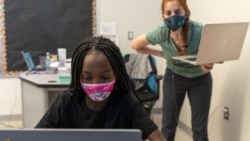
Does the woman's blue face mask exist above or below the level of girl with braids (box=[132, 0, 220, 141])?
above

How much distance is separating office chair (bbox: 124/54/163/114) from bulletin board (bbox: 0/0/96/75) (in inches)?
35.2

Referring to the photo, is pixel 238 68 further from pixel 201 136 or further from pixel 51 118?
pixel 51 118

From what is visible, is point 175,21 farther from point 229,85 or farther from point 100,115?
point 100,115

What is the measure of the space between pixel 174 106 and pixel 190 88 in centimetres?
18

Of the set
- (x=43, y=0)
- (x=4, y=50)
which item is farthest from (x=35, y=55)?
(x=43, y=0)

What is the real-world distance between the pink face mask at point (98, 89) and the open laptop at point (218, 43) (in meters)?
1.13

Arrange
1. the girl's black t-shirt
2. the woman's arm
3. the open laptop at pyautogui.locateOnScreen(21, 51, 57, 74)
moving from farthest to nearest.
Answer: the open laptop at pyautogui.locateOnScreen(21, 51, 57, 74) < the woman's arm < the girl's black t-shirt

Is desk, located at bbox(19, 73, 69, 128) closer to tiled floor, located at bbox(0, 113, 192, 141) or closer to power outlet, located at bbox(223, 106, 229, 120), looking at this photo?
tiled floor, located at bbox(0, 113, 192, 141)

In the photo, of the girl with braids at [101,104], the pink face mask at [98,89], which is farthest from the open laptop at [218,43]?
the pink face mask at [98,89]

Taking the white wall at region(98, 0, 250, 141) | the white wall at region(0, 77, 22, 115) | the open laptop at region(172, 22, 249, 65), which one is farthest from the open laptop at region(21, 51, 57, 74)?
A: the open laptop at region(172, 22, 249, 65)

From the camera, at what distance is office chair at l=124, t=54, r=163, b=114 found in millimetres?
3721

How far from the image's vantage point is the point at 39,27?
13.9ft

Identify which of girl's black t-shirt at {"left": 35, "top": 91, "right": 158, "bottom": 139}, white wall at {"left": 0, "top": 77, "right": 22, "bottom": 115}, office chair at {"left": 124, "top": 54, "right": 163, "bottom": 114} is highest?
girl's black t-shirt at {"left": 35, "top": 91, "right": 158, "bottom": 139}

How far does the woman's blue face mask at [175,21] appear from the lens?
2.27 metres
